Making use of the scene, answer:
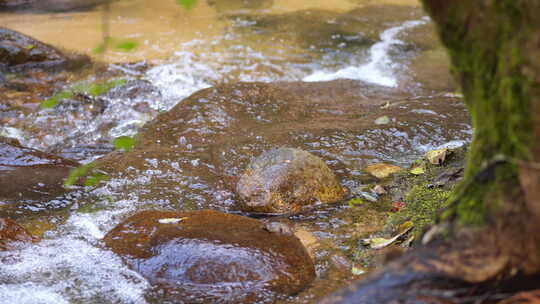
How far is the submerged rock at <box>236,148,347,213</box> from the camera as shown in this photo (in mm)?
4391

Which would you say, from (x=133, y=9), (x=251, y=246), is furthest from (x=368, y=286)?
(x=133, y=9)

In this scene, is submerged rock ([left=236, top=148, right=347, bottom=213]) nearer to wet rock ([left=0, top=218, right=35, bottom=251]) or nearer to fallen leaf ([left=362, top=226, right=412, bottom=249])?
fallen leaf ([left=362, top=226, right=412, bottom=249])

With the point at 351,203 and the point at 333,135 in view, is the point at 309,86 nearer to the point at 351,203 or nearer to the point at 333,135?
the point at 333,135

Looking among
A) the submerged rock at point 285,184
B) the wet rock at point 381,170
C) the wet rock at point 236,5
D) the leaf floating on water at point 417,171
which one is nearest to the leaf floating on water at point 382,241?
the submerged rock at point 285,184

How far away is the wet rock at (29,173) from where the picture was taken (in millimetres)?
4578

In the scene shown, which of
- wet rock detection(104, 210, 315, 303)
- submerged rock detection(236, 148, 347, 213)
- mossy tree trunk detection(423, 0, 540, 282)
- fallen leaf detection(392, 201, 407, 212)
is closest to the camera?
mossy tree trunk detection(423, 0, 540, 282)

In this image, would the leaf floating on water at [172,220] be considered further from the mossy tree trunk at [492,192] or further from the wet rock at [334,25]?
the wet rock at [334,25]

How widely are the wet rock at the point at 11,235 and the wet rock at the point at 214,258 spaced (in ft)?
1.95

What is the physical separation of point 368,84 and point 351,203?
4545 millimetres

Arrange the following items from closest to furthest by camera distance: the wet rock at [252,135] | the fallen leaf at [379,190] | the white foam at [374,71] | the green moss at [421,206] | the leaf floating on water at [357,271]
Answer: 1. the leaf floating on water at [357,271]
2. the green moss at [421,206]
3. the fallen leaf at [379,190]
4. the wet rock at [252,135]
5. the white foam at [374,71]

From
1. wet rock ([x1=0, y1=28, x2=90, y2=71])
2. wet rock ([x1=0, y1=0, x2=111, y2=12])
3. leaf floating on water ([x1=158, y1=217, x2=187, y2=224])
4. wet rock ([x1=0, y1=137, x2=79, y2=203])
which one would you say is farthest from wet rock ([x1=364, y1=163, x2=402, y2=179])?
wet rock ([x1=0, y1=0, x2=111, y2=12])

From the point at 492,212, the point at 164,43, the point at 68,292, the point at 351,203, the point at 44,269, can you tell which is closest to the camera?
the point at 492,212

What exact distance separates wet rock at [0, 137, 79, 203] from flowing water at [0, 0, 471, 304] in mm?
201

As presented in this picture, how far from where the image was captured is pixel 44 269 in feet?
11.4
